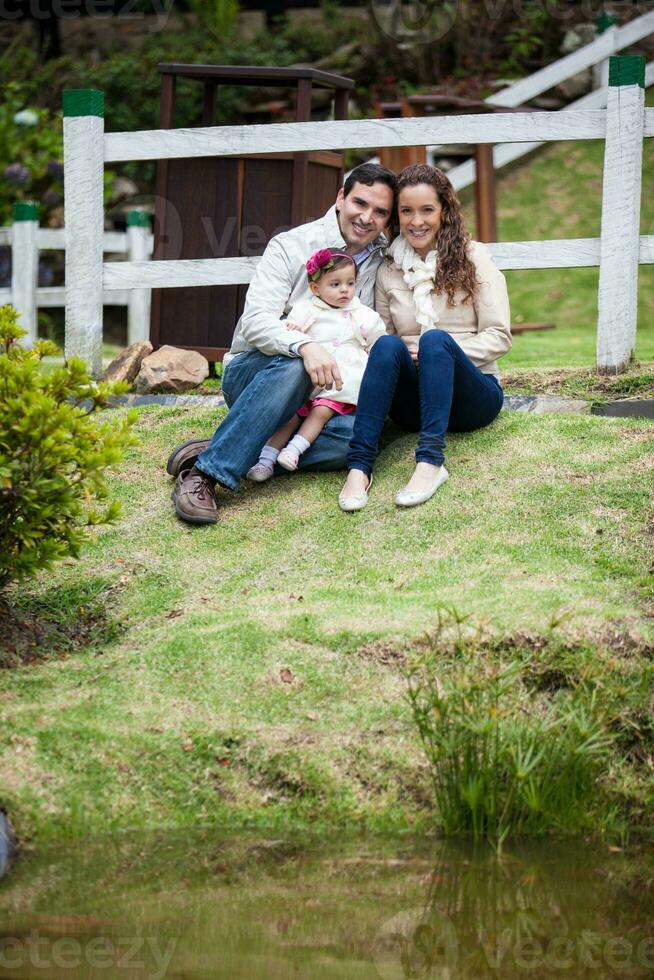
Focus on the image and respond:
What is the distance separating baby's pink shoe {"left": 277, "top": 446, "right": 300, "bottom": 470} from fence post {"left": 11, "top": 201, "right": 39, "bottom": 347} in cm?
566

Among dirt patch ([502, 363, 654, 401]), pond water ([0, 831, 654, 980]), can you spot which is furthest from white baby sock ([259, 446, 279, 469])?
pond water ([0, 831, 654, 980])

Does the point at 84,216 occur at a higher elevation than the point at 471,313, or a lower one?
higher

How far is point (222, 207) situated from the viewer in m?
6.61

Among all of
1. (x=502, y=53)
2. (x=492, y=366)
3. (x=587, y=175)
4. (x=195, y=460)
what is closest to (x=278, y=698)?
(x=195, y=460)

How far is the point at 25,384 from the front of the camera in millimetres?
3725

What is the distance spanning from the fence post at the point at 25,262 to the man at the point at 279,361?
17.7ft

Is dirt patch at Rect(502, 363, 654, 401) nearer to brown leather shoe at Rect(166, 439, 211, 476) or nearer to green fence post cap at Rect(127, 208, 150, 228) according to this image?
brown leather shoe at Rect(166, 439, 211, 476)

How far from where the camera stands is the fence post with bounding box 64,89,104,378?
20.5ft

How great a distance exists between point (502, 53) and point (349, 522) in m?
11.9

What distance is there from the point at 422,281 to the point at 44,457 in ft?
6.37

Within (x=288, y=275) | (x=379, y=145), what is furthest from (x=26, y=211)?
(x=288, y=275)

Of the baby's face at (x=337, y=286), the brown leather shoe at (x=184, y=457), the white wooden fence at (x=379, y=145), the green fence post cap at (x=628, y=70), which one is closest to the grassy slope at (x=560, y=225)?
the white wooden fence at (x=379, y=145)

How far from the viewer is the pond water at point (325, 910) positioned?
2654mm

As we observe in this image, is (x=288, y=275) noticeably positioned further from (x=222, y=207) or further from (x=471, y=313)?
(x=222, y=207)
